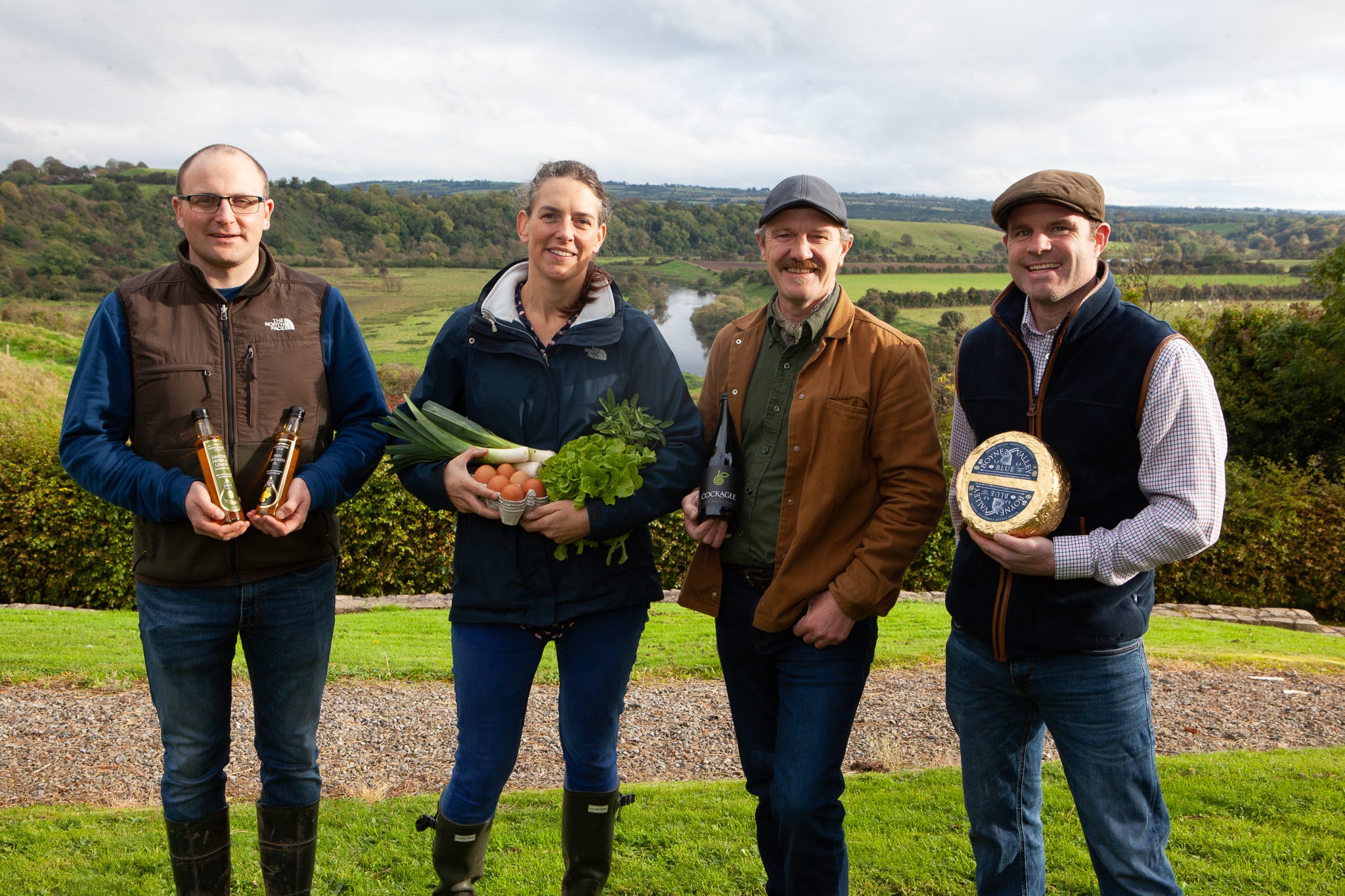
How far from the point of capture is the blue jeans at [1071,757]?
264 cm

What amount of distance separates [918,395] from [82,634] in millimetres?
9063

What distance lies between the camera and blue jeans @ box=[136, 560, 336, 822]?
304cm

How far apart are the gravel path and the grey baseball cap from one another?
4457 millimetres

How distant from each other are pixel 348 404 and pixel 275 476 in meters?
0.47

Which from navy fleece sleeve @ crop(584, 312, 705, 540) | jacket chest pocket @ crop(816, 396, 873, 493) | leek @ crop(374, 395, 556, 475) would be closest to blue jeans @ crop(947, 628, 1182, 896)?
jacket chest pocket @ crop(816, 396, 873, 493)

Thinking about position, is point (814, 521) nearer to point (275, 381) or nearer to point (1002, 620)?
point (1002, 620)

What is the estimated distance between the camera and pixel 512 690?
319 centimetres

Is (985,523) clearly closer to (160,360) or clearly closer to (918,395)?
(918,395)

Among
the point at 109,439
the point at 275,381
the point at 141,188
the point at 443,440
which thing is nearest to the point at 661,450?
the point at 443,440

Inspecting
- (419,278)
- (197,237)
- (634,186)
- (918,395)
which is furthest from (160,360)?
(634,186)

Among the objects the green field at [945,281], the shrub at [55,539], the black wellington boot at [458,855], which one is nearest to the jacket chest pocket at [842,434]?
the black wellington boot at [458,855]

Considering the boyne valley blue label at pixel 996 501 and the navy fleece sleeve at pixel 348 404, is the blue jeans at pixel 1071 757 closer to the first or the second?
the boyne valley blue label at pixel 996 501

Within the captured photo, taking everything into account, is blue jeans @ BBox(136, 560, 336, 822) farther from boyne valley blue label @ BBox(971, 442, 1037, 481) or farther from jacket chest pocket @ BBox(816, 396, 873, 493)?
boyne valley blue label @ BBox(971, 442, 1037, 481)

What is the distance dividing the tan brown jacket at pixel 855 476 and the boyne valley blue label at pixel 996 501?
0.24m
